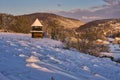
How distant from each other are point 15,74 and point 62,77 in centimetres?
141

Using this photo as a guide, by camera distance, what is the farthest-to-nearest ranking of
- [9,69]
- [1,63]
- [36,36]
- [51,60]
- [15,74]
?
[36,36] < [51,60] < [1,63] < [9,69] < [15,74]

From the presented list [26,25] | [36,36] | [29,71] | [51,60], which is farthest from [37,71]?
[26,25]

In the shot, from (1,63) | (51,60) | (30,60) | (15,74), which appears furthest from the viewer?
(51,60)

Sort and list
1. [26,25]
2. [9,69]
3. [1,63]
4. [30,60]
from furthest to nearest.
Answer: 1. [26,25]
2. [30,60]
3. [1,63]
4. [9,69]

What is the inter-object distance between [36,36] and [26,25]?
31.8 meters

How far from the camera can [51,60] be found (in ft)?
39.3

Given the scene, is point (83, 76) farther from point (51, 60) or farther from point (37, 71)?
point (51, 60)

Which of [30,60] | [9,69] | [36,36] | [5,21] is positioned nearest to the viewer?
[9,69]

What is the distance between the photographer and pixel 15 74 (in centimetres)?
838

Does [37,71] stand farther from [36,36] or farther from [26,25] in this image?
[26,25]

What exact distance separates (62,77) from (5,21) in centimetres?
5720

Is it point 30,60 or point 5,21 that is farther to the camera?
point 5,21

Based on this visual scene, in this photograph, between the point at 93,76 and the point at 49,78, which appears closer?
the point at 49,78

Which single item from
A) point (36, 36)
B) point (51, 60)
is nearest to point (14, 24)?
point (36, 36)
